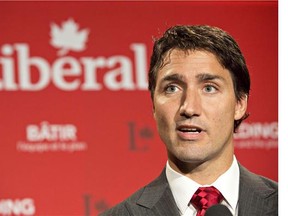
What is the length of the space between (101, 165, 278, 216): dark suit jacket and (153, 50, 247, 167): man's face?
67 millimetres

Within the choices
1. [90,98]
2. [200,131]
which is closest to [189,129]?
[200,131]

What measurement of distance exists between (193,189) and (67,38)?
1.63 m

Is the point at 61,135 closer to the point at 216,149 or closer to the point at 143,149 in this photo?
the point at 143,149

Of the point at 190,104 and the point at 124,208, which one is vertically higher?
the point at 190,104

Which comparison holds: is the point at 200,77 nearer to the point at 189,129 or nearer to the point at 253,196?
the point at 189,129

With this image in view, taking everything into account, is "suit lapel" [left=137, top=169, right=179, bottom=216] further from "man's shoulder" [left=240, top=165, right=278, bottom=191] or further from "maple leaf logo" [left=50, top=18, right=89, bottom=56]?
"maple leaf logo" [left=50, top=18, right=89, bottom=56]

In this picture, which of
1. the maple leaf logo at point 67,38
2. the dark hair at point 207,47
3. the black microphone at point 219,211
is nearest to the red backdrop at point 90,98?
the maple leaf logo at point 67,38

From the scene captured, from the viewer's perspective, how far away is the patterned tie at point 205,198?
1.13 metres

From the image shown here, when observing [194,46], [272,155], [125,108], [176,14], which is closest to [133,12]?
[176,14]

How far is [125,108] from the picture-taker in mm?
2697

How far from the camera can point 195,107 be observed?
1120mm

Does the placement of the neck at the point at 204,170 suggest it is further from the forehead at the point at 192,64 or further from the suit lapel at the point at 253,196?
the forehead at the point at 192,64

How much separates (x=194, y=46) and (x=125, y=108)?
151 centimetres

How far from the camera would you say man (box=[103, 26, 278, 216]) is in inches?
44.8
